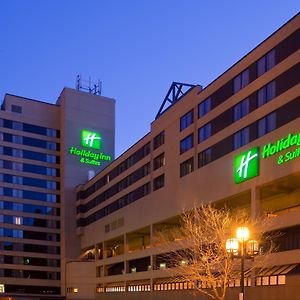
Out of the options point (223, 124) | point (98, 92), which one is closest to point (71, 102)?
point (98, 92)

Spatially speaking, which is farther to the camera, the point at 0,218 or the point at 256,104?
the point at 0,218

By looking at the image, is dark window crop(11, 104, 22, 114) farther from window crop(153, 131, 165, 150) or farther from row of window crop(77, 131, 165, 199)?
window crop(153, 131, 165, 150)

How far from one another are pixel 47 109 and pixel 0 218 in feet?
82.0

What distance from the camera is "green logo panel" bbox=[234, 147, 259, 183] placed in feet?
170

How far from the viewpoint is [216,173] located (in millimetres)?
59094

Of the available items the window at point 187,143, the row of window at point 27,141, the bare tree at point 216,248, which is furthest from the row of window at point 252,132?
the row of window at point 27,141

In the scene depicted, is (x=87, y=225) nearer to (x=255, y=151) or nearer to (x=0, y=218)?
(x=0, y=218)

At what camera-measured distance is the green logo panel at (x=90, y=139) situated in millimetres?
121525

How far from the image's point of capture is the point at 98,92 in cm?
13525

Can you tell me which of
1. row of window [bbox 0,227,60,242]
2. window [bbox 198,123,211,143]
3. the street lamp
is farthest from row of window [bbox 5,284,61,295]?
the street lamp

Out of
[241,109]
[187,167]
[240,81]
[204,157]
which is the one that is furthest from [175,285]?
[240,81]

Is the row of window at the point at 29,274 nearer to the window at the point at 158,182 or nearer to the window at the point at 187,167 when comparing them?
the window at the point at 158,182

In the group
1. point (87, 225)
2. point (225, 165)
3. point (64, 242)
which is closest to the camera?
point (225, 165)

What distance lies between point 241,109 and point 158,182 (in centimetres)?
2259
